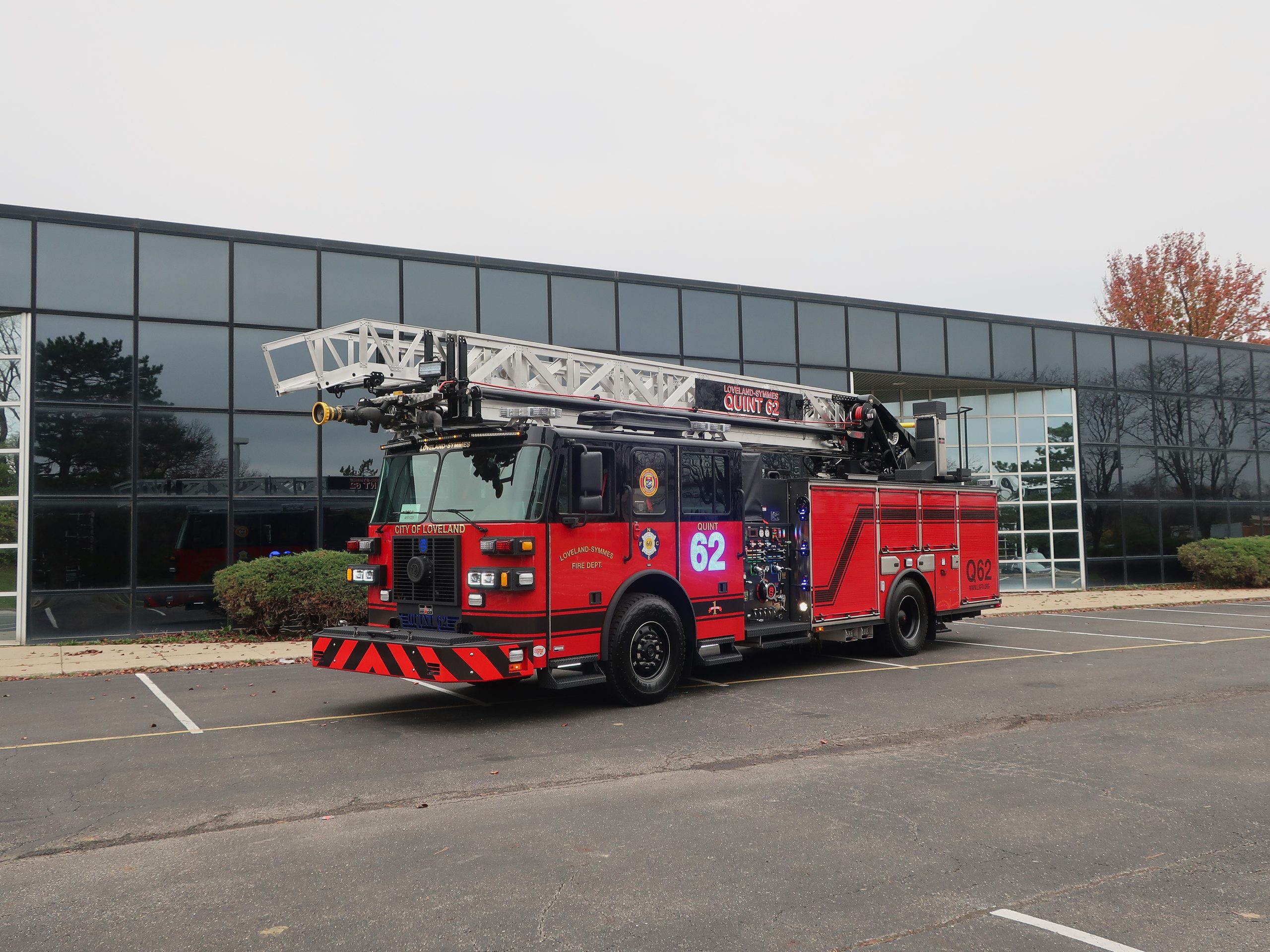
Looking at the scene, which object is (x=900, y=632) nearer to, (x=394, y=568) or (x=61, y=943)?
(x=394, y=568)

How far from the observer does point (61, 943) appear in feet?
12.9

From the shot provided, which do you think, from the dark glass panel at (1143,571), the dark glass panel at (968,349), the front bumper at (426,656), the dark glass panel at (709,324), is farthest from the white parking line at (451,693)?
the dark glass panel at (1143,571)

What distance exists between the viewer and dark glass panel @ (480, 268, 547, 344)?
18.6 m

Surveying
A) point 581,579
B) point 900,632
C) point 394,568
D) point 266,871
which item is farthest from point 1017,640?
point 266,871

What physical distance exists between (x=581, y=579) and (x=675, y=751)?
6.62ft

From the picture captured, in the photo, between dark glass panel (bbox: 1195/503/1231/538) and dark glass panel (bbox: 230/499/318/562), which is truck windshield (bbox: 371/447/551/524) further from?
dark glass panel (bbox: 1195/503/1231/538)

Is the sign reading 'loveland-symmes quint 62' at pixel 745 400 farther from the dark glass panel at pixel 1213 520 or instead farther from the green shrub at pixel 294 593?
the dark glass panel at pixel 1213 520

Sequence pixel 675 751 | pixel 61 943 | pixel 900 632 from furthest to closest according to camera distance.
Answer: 1. pixel 900 632
2. pixel 675 751
3. pixel 61 943

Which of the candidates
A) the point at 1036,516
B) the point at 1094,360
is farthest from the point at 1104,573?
the point at 1094,360

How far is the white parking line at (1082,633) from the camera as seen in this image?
15039 millimetres

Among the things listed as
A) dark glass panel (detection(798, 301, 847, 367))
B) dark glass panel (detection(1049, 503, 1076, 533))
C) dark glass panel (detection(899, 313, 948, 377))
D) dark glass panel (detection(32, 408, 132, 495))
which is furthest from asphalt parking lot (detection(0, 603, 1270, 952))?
dark glass panel (detection(1049, 503, 1076, 533))

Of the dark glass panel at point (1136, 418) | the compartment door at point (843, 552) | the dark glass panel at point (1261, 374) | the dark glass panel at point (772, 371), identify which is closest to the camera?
the compartment door at point (843, 552)

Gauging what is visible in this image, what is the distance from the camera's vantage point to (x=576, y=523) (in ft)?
28.9

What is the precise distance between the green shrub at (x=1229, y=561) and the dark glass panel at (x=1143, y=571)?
0.84 m
